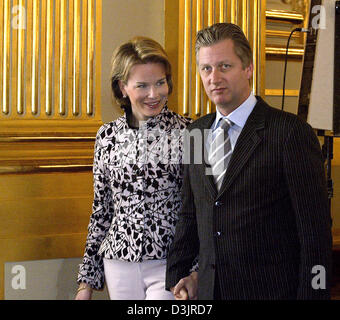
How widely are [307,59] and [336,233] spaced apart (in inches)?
50.9

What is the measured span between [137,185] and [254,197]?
1.49 feet

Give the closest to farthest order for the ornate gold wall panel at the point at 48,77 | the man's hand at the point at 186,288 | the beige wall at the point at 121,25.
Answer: the man's hand at the point at 186,288 → the ornate gold wall panel at the point at 48,77 → the beige wall at the point at 121,25

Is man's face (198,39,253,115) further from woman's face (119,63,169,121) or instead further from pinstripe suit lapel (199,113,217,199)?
woman's face (119,63,169,121)

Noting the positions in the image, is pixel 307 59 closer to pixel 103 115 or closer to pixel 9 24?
pixel 103 115

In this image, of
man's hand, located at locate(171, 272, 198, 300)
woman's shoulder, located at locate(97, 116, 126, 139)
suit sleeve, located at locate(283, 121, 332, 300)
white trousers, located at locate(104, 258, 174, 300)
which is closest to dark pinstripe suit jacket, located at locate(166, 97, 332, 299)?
suit sleeve, located at locate(283, 121, 332, 300)

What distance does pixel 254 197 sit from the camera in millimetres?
1583

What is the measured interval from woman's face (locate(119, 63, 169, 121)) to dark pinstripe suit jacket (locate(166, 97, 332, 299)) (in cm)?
37

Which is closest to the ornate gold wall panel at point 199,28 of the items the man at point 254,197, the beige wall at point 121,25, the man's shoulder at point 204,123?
the beige wall at point 121,25

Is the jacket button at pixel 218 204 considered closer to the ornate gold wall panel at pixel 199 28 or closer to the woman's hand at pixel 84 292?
the woman's hand at pixel 84 292

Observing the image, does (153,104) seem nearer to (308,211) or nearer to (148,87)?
(148,87)

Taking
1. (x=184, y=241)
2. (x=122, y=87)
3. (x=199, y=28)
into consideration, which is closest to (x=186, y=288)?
(x=184, y=241)

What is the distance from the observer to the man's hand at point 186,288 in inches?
69.4

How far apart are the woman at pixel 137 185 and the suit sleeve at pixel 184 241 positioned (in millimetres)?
75
